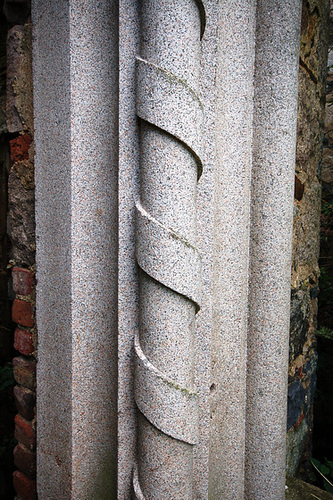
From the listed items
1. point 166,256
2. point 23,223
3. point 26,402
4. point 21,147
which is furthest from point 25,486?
point 21,147

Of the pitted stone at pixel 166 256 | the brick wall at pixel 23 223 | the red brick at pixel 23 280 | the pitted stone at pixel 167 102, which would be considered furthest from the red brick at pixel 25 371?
the pitted stone at pixel 167 102

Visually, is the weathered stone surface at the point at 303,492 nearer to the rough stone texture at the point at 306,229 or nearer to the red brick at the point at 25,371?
the rough stone texture at the point at 306,229

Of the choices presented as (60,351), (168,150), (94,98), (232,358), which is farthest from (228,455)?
(94,98)

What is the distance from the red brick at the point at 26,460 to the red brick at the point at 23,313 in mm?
393

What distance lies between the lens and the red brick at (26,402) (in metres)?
1.07

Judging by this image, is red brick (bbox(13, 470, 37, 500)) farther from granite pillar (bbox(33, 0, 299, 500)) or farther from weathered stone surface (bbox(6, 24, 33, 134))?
weathered stone surface (bbox(6, 24, 33, 134))

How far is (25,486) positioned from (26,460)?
87 mm

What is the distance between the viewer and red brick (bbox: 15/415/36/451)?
106 centimetres

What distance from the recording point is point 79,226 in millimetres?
859

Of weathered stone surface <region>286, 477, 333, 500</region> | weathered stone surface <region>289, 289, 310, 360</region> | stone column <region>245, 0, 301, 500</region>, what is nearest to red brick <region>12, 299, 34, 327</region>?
stone column <region>245, 0, 301, 500</region>

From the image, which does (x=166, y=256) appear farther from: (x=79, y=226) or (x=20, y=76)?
(x=20, y=76)

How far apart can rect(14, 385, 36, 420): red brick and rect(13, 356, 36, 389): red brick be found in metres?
0.02

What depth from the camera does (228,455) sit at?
98 centimetres

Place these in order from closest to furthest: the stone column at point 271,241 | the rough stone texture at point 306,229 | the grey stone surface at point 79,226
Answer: the grey stone surface at point 79,226
the stone column at point 271,241
the rough stone texture at point 306,229
